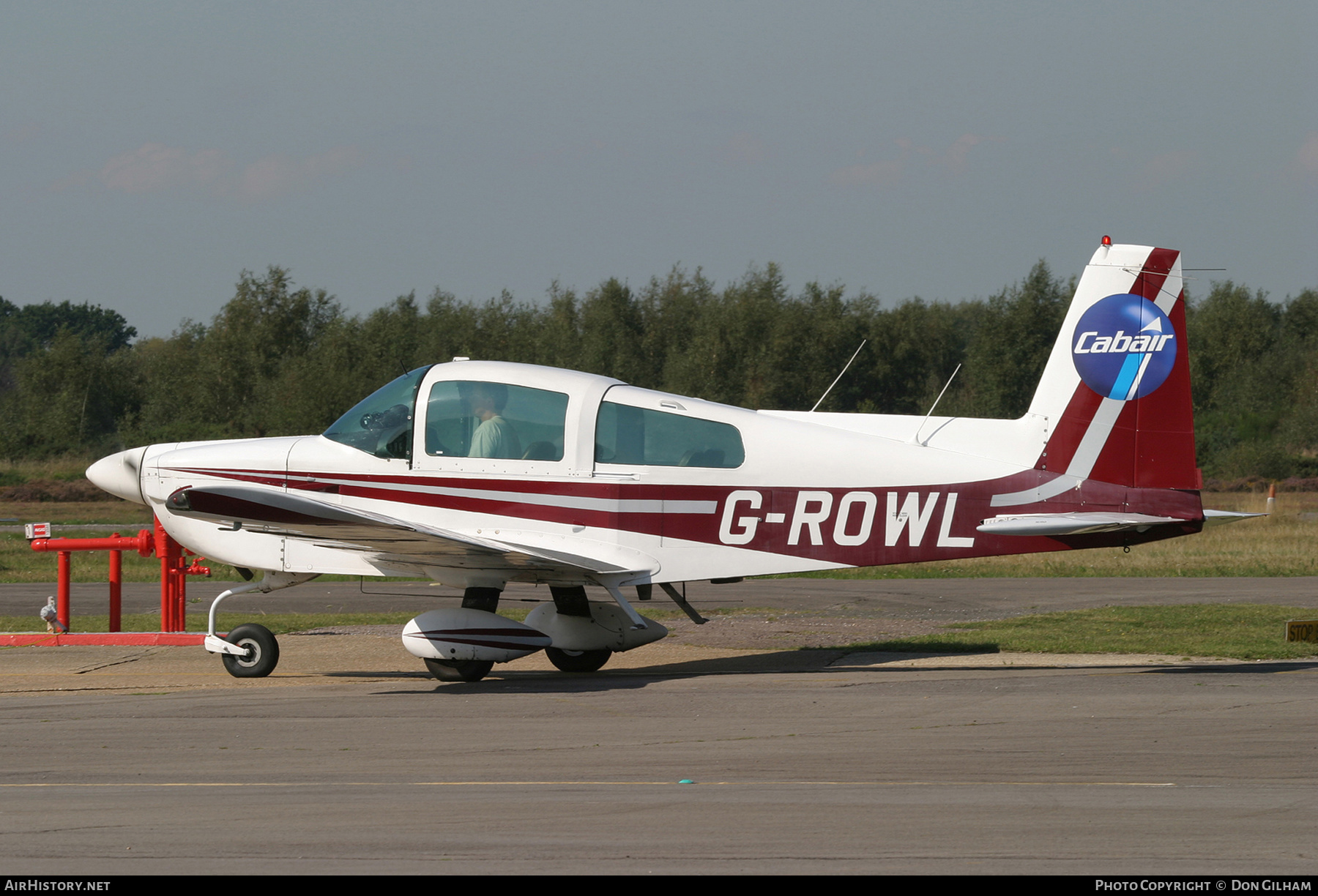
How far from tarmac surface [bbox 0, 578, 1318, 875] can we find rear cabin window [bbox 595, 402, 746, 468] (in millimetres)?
1830

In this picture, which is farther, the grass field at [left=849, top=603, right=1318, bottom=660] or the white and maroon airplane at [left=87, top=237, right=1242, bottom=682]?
the grass field at [left=849, top=603, right=1318, bottom=660]

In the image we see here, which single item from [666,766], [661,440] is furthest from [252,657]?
[666,766]

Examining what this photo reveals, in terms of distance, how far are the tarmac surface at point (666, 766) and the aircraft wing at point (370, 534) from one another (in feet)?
3.31

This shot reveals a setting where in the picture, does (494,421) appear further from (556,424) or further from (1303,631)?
(1303,631)

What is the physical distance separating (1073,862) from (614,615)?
6.27m

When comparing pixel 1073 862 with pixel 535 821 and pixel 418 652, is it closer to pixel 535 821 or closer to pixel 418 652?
pixel 535 821

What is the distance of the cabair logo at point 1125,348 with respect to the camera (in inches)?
383

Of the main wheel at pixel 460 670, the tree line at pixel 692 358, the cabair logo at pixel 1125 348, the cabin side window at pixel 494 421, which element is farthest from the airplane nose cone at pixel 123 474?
the tree line at pixel 692 358

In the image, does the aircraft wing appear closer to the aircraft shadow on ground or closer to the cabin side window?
the cabin side window

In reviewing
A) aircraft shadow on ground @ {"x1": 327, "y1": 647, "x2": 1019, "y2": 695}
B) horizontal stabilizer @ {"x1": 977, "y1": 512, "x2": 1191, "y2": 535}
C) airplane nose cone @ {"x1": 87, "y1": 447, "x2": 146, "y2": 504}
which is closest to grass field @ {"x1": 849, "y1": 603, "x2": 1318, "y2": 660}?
aircraft shadow on ground @ {"x1": 327, "y1": 647, "x2": 1019, "y2": 695}

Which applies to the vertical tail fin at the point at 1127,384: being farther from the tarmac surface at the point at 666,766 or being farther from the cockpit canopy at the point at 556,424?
the cockpit canopy at the point at 556,424

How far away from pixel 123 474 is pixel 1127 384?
8.53 m

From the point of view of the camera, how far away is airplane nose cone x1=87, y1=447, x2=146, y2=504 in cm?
1049

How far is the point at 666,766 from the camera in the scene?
657 centimetres
